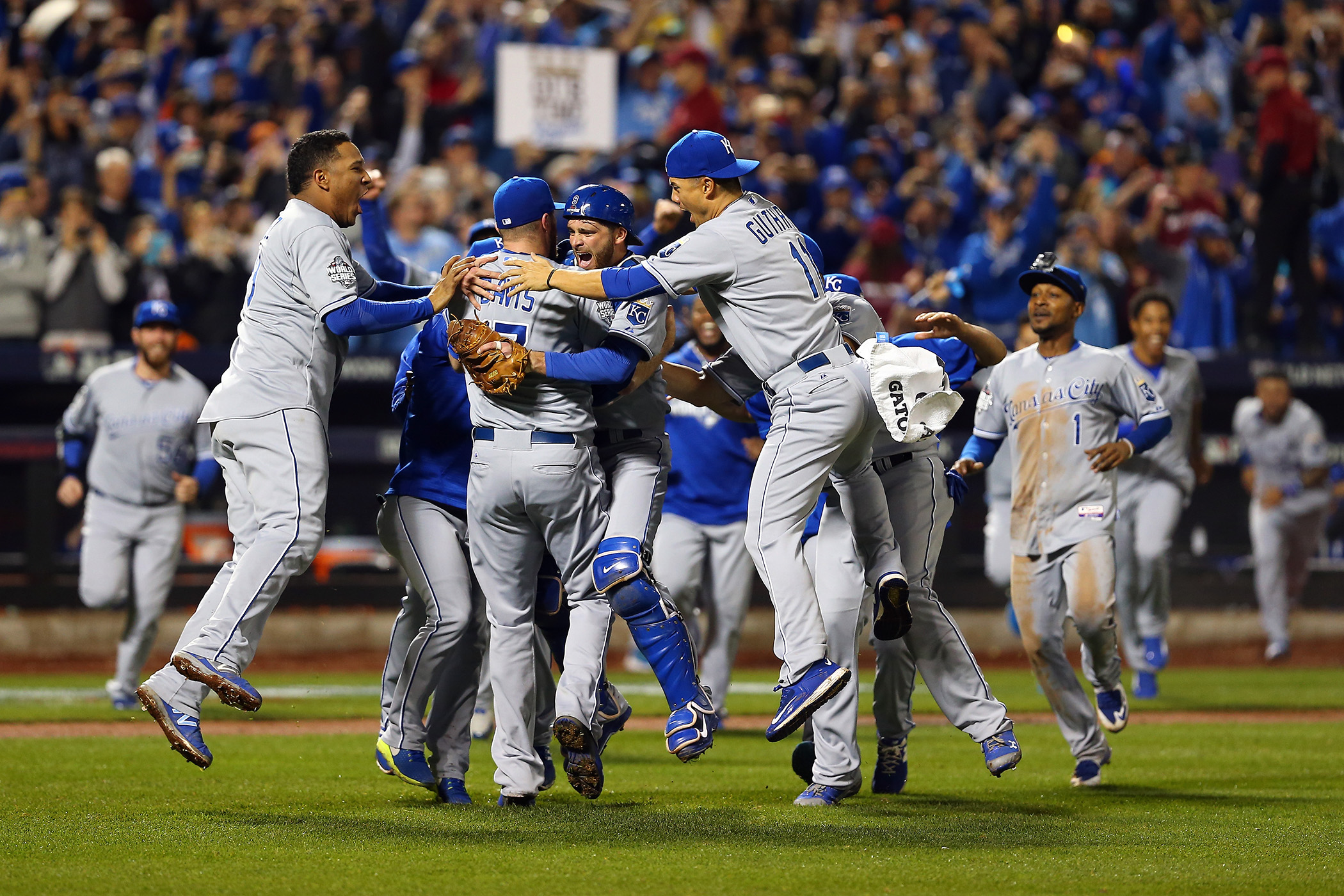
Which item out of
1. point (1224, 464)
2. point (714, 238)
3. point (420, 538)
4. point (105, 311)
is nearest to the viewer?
point (714, 238)

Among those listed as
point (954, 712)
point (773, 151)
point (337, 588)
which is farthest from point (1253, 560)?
point (954, 712)

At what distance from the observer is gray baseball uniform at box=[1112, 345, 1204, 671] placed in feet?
35.8

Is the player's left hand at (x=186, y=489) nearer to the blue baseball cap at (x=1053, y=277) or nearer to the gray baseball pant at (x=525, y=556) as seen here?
the gray baseball pant at (x=525, y=556)

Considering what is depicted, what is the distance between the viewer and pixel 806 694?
5715 millimetres

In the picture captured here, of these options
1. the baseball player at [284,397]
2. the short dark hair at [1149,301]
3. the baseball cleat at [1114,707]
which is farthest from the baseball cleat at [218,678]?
the short dark hair at [1149,301]

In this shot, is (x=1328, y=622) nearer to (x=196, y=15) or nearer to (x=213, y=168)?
(x=213, y=168)

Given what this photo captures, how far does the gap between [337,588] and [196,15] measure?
671cm

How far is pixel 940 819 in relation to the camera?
6016 millimetres

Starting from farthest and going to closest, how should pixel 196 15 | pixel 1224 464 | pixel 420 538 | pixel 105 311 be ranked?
pixel 196 15 < pixel 1224 464 < pixel 105 311 < pixel 420 538

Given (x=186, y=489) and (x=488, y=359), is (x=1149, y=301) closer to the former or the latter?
(x=488, y=359)

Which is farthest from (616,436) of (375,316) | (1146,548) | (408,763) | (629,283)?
(1146,548)

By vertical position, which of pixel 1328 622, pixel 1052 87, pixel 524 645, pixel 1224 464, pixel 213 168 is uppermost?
pixel 1052 87

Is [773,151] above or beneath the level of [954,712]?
above

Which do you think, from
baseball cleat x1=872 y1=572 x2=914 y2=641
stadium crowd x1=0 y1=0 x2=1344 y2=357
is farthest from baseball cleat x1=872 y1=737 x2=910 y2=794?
stadium crowd x1=0 y1=0 x2=1344 y2=357
